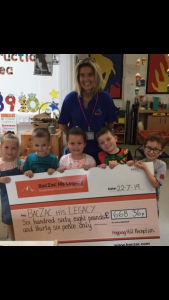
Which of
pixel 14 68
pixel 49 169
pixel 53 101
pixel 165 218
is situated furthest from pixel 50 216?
pixel 14 68

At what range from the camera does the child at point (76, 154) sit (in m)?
1.71

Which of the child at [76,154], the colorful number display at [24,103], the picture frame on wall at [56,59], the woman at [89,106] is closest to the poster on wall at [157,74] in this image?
the picture frame on wall at [56,59]

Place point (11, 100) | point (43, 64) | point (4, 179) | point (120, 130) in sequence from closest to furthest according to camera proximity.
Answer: point (4, 179) → point (43, 64) → point (11, 100) → point (120, 130)

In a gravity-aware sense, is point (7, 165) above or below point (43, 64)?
below

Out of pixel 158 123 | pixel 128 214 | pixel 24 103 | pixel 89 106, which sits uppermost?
pixel 24 103

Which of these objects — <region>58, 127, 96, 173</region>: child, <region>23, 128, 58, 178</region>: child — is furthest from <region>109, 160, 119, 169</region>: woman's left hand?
<region>23, 128, 58, 178</region>: child

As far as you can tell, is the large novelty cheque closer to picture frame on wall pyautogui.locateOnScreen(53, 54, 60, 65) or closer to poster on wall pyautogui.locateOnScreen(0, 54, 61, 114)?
poster on wall pyautogui.locateOnScreen(0, 54, 61, 114)

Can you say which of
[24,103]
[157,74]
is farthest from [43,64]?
[157,74]

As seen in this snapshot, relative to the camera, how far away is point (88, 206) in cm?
165

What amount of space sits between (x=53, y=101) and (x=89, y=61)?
2247mm

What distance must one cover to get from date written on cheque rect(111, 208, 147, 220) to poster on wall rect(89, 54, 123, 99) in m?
4.69

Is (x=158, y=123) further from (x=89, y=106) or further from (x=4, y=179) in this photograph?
(x=4, y=179)

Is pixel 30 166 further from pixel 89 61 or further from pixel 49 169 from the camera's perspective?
pixel 89 61

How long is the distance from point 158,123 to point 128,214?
183 inches
